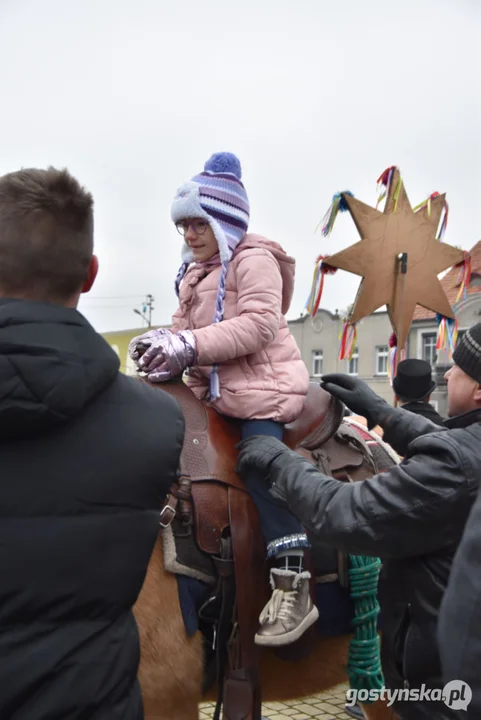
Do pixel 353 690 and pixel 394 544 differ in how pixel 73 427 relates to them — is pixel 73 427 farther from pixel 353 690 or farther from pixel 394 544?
pixel 353 690

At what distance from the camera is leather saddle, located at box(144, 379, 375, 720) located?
92.4 inches

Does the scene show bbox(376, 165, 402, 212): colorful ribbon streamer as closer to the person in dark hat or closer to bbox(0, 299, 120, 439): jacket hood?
the person in dark hat

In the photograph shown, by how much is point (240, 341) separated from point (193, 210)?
1.83 feet

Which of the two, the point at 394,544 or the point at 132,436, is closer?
the point at 132,436

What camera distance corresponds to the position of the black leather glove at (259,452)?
2.16 meters

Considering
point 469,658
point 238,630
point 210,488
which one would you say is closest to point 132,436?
point 469,658

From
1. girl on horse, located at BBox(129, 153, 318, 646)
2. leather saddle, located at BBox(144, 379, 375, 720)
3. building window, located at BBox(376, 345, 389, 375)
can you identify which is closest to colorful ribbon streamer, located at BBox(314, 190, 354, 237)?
girl on horse, located at BBox(129, 153, 318, 646)

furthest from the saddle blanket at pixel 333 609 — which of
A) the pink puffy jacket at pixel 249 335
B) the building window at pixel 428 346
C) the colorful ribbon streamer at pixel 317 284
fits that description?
the building window at pixel 428 346

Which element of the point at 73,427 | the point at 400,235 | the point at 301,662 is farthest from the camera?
the point at 400,235

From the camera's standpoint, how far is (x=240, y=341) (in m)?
2.51

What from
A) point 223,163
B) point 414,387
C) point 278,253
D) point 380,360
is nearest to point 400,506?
point 278,253

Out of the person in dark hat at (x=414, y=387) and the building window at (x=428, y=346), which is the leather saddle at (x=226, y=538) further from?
the building window at (x=428, y=346)

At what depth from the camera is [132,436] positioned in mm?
1355

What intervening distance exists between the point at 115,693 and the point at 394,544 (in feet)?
2.56
